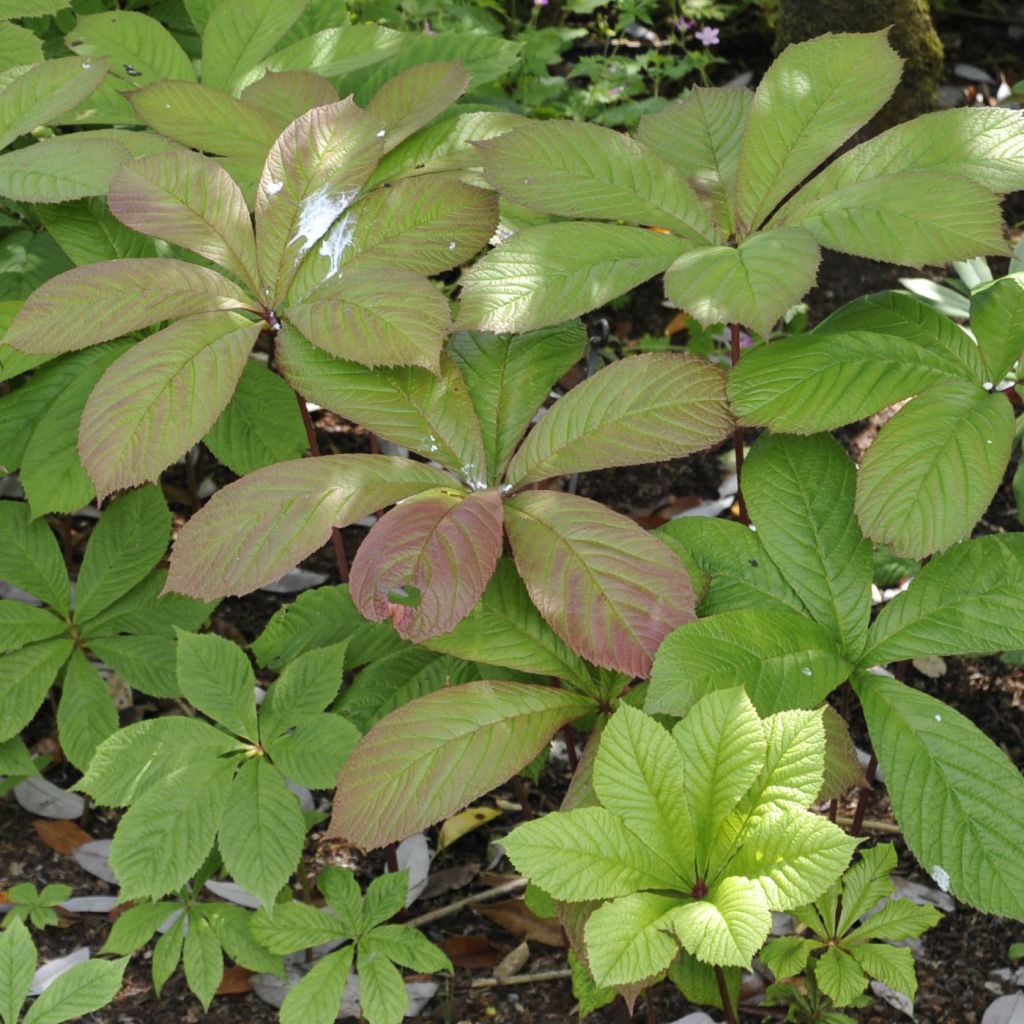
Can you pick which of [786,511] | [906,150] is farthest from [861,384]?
[906,150]

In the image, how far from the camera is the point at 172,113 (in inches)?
68.2

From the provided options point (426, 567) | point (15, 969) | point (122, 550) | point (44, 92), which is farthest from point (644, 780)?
point (44, 92)

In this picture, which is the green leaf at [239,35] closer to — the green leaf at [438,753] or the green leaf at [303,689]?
the green leaf at [303,689]

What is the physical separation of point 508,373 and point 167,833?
72 cm

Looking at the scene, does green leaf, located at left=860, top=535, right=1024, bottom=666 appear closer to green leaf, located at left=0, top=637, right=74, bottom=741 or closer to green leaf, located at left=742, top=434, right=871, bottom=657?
green leaf, located at left=742, top=434, right=871, bottom=657

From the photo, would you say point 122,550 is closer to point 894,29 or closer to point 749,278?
point 749,278

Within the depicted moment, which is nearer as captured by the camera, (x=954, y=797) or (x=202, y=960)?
(x=954, y=797)

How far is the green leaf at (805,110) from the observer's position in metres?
1.48

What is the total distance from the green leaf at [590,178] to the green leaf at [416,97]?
21 centimetres

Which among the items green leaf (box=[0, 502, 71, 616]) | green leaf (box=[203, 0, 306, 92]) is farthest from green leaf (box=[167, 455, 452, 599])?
green leaf (box=[203, 0, 306, 92])

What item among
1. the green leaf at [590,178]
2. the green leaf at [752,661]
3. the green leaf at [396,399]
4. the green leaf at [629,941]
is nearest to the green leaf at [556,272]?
the green leaf at [590,178]

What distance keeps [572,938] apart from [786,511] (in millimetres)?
558

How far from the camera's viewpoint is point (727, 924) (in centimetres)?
119

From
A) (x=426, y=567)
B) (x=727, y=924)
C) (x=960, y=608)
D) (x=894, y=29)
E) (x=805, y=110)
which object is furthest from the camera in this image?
(x=894, y=29)
